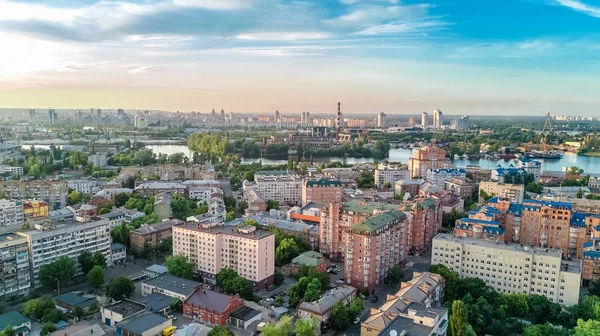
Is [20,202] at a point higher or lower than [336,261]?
higher

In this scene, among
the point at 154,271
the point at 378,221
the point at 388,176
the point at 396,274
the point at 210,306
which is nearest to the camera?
the point at 210,306

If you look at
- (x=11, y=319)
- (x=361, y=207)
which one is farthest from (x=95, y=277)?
(x=361, y=207)

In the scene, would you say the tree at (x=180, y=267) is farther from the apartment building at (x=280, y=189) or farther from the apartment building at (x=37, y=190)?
the apartment building at (x=37, y=190)

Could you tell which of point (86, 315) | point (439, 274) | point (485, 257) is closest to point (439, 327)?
point (439, 274)

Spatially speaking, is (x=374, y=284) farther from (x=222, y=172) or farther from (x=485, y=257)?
(x=222, y=172)

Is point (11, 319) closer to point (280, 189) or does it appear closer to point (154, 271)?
point (154, 271)

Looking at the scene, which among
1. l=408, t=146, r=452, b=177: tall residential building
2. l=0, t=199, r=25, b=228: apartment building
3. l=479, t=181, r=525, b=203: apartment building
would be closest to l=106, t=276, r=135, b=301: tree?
l=0, t=199, r=25, b=228: apartment building

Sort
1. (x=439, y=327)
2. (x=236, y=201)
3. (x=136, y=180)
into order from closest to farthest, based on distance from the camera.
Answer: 1. (x=439, y=327)
2. (x=236, y=201)
3. (x=136, y=180)

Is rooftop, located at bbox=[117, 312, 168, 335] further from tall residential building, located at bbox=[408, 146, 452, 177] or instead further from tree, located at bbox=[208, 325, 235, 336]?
tall residential building, located at bbox=[408, 146, 452, 177]
